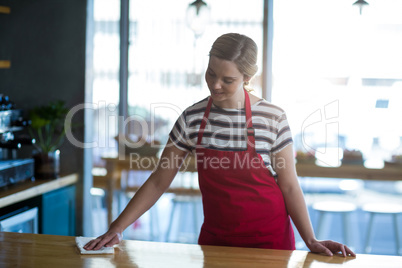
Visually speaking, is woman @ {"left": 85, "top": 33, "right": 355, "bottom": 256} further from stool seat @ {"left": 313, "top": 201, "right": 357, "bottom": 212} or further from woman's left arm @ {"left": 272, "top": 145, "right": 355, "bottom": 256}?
stool seat @ {"left": 313, "top": 201, "right": 357, "bottom": 212}

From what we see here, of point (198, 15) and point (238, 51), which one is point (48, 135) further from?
point (238, 51)

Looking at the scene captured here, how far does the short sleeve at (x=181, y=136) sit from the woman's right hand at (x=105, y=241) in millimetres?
413

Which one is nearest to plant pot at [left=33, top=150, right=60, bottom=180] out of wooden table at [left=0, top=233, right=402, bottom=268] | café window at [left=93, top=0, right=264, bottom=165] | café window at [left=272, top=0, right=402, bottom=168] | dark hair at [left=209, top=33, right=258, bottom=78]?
wooden table at [left=0, top=233, right=402, bottom=268]

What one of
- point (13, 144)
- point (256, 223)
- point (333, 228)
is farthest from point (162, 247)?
point (333, 228)

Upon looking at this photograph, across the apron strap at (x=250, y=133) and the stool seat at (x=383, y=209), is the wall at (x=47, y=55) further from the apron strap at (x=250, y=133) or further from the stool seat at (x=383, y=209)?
the stool seat at (x=383, y=209)

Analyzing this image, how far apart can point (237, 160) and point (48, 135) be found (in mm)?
1821

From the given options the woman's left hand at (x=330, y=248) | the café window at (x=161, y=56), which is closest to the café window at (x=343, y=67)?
the café window at (x=161, y=56)

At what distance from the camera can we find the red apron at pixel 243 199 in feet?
5.69

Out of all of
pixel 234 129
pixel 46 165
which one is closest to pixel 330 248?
pixel 234 129

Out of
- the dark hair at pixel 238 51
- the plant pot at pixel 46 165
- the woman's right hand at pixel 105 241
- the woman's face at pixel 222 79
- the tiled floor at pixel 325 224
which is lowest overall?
the tiled floor at pixel 325 224

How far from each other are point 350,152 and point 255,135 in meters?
2.32

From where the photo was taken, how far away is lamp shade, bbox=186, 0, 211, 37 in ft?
12.3

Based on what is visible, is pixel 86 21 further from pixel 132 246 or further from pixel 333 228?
pixel 333 228

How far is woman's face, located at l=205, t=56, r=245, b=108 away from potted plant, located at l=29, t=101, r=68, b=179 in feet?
5.27
